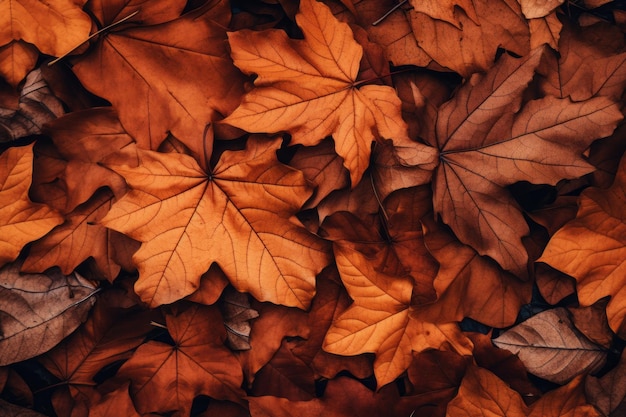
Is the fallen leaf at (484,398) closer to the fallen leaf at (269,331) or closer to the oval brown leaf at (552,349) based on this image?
the oval brown leaf at (552,349)

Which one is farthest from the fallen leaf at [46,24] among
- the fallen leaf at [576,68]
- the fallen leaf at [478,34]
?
the fallen leaf at [576,68]

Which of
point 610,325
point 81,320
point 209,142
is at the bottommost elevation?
point 610,325

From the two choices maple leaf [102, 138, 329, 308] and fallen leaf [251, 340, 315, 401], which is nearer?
maple leaf [102, 138, 329, 308]

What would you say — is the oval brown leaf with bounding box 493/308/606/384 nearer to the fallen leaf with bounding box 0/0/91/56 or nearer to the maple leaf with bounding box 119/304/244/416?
the maple leaf with bounding box 119/304/244/416

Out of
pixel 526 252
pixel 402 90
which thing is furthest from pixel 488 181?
pixel 402 90

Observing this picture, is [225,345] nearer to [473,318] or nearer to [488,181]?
[473,318]

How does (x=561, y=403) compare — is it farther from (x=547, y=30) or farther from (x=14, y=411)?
(x=14, y=411)

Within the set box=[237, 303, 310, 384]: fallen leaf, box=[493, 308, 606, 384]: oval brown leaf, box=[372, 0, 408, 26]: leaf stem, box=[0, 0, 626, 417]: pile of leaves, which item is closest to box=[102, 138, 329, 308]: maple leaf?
box=[0, 0, 626, 417]: pile of leaves
